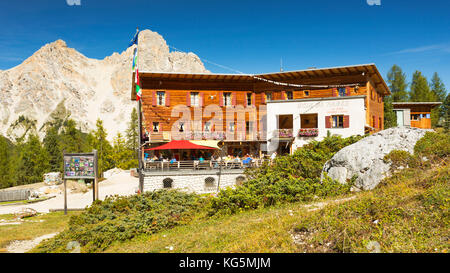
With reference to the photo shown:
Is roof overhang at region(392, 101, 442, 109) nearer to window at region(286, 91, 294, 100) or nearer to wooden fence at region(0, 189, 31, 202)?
window at region(286, 91, 294, 100)

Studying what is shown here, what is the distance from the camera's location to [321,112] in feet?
88.5

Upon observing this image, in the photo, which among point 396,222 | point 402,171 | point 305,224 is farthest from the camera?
point 402,171

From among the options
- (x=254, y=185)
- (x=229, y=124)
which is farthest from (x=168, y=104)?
(x=254, y=185)

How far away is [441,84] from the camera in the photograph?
58188 millimetres

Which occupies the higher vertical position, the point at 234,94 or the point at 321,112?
the point at 234,94

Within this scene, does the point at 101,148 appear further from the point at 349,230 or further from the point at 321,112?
the point at 349,230

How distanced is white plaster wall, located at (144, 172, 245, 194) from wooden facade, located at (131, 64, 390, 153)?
25.9ft

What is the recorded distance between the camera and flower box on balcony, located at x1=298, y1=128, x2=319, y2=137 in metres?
26.9

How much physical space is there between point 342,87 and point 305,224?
26.7 metres

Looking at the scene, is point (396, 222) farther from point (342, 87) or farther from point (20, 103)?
point (20, 103)

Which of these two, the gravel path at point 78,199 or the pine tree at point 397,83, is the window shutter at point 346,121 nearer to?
the gravel path at point 78,199

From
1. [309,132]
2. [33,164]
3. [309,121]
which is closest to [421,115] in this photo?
[309,121]

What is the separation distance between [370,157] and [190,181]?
14.3 meters

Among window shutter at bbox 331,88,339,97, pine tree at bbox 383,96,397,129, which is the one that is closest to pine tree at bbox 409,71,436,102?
pine tree at bbox 383,96,397,129
